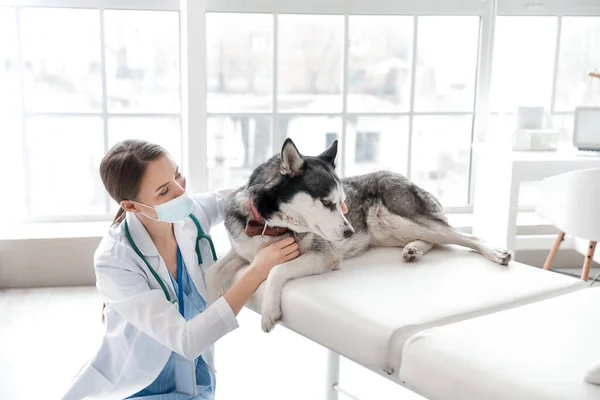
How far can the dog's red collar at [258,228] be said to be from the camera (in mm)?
1692

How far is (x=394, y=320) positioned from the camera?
1347mm

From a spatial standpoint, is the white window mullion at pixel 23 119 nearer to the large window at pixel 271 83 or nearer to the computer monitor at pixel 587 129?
the large window at pixel 271 83

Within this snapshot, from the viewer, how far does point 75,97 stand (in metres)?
3.83

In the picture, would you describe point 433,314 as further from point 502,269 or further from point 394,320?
point 502,269

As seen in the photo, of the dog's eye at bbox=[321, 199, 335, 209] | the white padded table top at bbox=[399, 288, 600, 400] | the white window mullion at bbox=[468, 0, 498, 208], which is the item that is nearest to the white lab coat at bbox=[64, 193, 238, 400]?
the dog's eye at bbox=[321, 199, 335, 209]

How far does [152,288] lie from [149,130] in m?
2.33

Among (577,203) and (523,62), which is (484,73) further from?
(577,203)

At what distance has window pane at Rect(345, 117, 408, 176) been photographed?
4078mm

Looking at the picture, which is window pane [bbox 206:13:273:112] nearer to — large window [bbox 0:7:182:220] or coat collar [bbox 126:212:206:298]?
large window [bbox 0:7:182:220]

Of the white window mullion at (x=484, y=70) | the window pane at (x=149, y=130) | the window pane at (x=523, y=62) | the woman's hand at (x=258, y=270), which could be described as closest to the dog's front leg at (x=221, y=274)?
the woman's hand at (x=258, y=270)

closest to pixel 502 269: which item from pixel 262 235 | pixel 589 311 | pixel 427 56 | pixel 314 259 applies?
pixel 589 311

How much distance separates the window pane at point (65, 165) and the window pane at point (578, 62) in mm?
2947

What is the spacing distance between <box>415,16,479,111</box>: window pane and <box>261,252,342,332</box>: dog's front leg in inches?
103

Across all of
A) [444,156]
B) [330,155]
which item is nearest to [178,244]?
[330,155]
